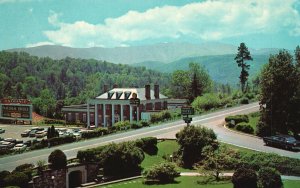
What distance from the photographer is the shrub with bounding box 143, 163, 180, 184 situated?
4369 cm

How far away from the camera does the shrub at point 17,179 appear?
41094 millimetres

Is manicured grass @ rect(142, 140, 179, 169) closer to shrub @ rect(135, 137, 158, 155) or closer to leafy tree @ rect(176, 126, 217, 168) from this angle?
shrub @ rect(135, 137, 158, 155)

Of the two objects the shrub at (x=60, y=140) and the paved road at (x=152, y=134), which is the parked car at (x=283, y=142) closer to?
the paved road at (x=152, y=134)

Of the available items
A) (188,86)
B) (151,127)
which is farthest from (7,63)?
(151,127)

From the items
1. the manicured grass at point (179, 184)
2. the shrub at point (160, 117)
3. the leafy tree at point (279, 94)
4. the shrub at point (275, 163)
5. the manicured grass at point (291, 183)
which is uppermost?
the leafy tree at point (279, 94)

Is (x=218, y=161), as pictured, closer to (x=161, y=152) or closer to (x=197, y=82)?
(x=161, y=152)

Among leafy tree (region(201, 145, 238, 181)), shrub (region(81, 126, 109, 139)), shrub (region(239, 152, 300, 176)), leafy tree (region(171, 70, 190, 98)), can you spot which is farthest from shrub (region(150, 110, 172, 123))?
leafy tree (region(171, 70, 190, 98))

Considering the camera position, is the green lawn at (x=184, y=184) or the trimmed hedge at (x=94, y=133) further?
the trimmed hedge at (x=94, y=133)

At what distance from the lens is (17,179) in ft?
136

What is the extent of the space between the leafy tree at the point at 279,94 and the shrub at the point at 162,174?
61.1ft

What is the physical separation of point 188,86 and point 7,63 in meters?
97.6

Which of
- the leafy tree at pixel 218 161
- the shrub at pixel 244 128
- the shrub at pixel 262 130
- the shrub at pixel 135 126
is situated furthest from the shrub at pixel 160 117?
the leafy tree at pixel 218 161

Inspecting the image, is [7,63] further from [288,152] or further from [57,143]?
[288,152]

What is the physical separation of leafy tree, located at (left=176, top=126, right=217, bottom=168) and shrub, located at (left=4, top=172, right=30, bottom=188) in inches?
735
